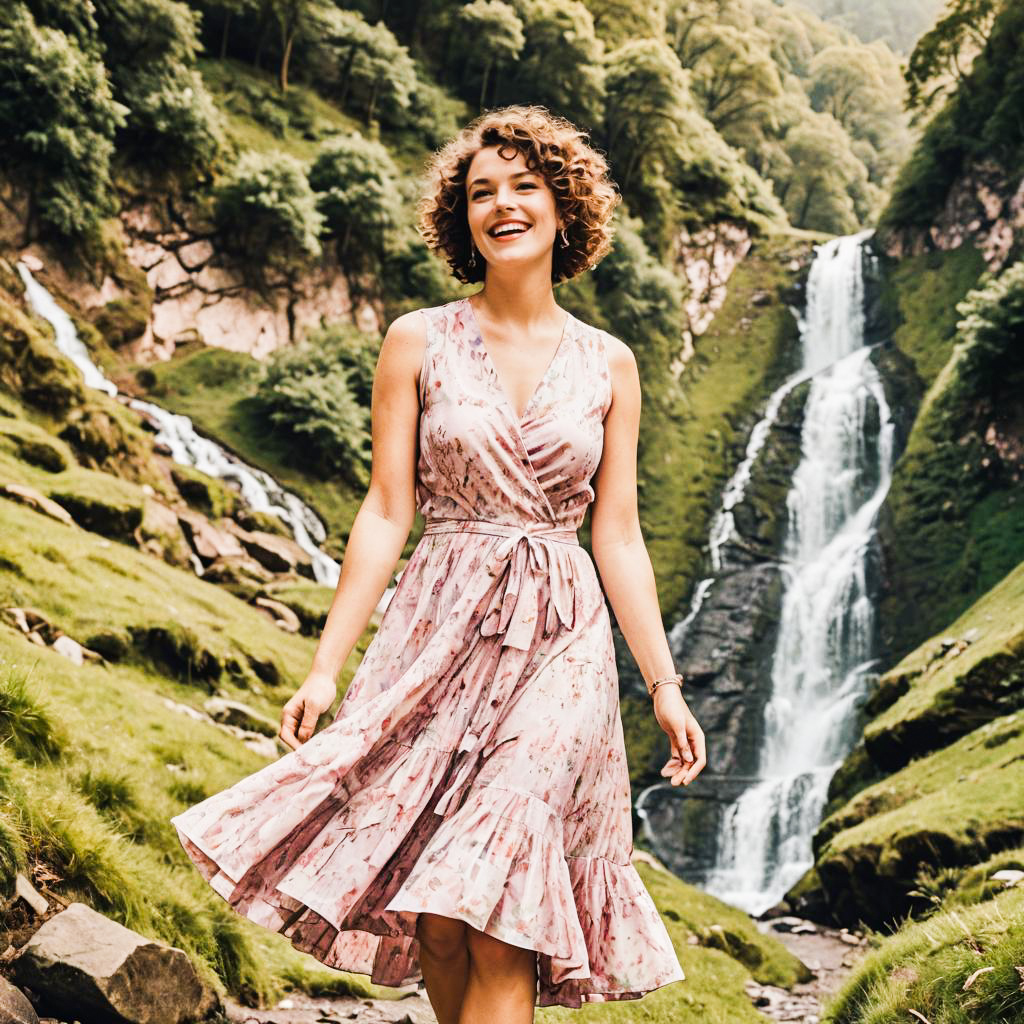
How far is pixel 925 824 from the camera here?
10.5 m

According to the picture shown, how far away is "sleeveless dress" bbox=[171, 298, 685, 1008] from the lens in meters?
2.46

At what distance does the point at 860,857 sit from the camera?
37.6ft

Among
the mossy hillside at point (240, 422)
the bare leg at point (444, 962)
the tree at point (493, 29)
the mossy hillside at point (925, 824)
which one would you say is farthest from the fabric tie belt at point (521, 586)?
the tree at point (493, 29)

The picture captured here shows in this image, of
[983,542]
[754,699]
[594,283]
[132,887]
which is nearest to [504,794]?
[132,887]

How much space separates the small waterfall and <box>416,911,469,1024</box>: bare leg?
17.7 metres

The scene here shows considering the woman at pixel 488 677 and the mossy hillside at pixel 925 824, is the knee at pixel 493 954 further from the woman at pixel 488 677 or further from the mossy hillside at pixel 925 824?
the mossy hillside at pixel 925 824

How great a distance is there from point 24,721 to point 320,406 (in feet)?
65.9

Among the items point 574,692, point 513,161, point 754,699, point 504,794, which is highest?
point 513,161

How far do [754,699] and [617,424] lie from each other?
22334mm

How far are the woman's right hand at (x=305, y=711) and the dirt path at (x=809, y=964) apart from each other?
5.94 meters

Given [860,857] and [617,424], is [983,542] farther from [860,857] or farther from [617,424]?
[617,424]

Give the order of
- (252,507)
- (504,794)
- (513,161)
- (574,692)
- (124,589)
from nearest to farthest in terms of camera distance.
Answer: (504,794) < (574,692) < (513,161) < (124,589) < (252,507)

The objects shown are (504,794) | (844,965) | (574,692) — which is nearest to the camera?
(504,794)

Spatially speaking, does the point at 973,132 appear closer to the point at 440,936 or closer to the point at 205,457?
the point at 205,457
